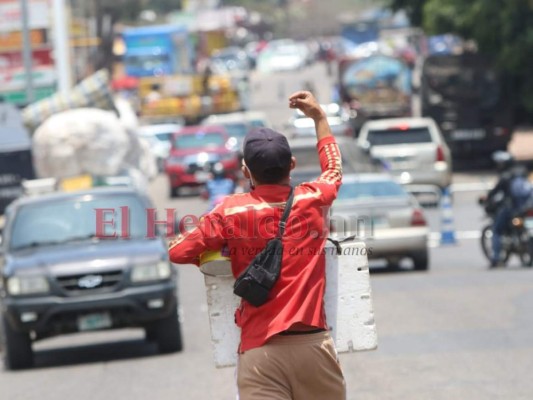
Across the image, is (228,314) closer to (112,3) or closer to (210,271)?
(210,271)

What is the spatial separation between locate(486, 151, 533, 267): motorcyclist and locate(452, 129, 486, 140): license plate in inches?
820

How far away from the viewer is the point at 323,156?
20.2 ft

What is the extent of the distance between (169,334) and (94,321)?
2.76 ft

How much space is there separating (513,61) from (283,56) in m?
62.7

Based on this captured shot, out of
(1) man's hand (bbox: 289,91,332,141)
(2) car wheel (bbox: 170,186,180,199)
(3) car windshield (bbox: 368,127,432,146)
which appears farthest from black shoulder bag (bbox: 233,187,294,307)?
(2) car wheel (bbox: 170,186,180,199)

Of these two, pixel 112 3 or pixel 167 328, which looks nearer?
pixel 167 328

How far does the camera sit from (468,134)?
40781mm

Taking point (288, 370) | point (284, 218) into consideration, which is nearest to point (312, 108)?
point (284, 218)

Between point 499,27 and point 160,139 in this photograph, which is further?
point 160,139

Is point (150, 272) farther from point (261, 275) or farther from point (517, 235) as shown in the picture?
point (517, 235)

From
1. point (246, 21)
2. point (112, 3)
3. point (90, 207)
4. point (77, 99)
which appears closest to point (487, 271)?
point (90, 207)

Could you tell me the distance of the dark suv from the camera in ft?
41.0

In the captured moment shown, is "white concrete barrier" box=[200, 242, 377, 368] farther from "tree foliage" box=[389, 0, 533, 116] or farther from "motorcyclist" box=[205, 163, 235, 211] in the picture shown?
"tree foliage" box=[389, 0, 533, 116]

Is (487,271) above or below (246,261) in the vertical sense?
below
